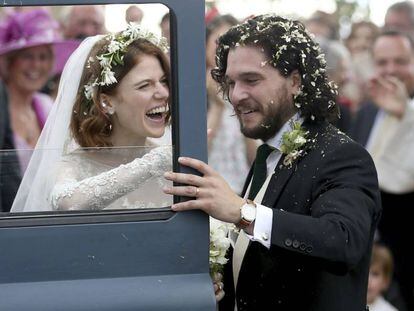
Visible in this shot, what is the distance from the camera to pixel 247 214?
2.58 metres

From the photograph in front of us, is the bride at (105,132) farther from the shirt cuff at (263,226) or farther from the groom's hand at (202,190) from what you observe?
the shirt cuff at (263,226)

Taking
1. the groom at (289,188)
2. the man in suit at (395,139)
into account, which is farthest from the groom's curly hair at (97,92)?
the man in suit at (395,139)

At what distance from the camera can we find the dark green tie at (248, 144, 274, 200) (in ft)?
9.93

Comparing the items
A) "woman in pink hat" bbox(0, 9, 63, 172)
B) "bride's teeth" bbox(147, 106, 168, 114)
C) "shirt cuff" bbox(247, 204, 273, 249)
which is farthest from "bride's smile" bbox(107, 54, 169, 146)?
"woman in pink hat" bbox(0, 9, 63, 172)

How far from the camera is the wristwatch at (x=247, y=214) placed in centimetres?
257

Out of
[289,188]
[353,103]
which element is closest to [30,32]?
[289,188]

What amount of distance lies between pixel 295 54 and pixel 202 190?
2.54 ft

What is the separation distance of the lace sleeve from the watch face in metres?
0.26

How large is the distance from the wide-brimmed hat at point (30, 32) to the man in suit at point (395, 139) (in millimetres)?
2087

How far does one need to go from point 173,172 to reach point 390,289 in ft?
11.0

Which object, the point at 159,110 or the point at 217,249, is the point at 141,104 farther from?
the point at 217,249

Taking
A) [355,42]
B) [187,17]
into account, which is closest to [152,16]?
[187,17]

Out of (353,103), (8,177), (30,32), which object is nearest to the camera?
(8,177)

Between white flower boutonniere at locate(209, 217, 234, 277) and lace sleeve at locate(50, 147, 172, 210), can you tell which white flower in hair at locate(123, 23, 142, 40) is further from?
white flower boutonniere at locate(209, 217, 234, 277)
